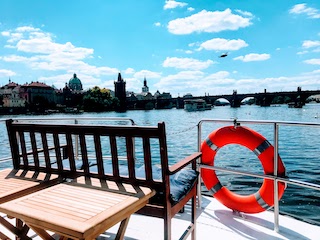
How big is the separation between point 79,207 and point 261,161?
1.70 metres

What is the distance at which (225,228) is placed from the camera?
7.80 feet

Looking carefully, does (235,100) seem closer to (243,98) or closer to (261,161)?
(243,98)

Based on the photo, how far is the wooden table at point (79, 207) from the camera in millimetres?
1182

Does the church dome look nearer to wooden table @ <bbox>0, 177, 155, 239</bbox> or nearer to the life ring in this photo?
the life ring

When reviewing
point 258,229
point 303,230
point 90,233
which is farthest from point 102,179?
point 303,230

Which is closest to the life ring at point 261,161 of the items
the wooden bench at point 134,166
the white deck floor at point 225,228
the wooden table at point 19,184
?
the white deck floor at point 225,228

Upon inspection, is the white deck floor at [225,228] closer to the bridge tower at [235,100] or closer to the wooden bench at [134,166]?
the wooden bench at [134,166]

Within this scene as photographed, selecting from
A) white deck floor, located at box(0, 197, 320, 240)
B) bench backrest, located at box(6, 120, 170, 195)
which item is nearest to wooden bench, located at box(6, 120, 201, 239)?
bench backrest, located at box(6, 120, 170, 195)

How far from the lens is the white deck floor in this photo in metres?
2.22

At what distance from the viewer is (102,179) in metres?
1.80

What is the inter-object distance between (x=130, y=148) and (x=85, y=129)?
36cm

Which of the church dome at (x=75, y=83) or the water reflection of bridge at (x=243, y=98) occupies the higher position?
the church dome at (x=75, y=83)

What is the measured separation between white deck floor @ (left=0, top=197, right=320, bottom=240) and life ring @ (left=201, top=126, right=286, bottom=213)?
126 millimetres

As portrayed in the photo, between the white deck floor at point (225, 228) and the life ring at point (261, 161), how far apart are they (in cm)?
13
